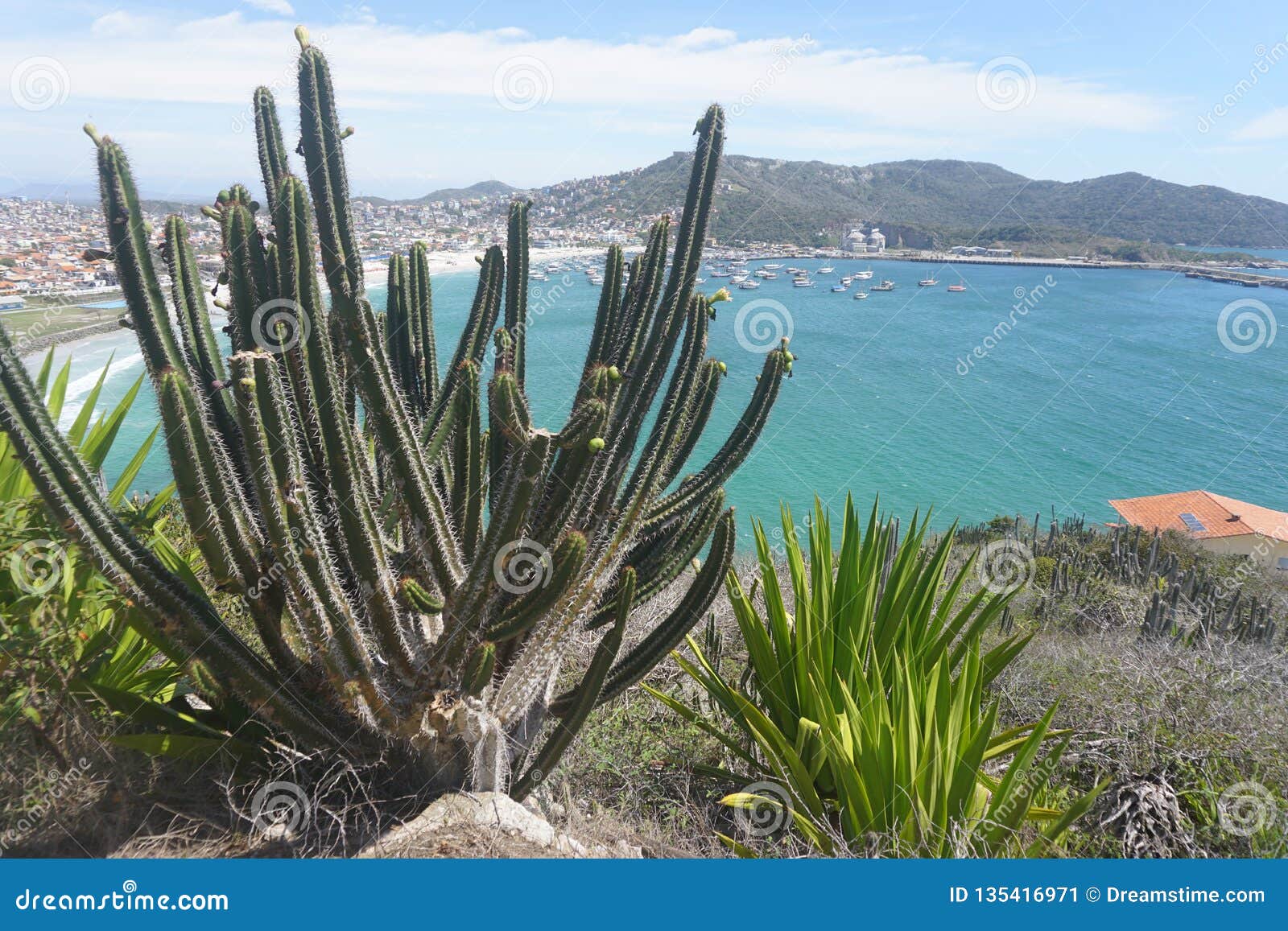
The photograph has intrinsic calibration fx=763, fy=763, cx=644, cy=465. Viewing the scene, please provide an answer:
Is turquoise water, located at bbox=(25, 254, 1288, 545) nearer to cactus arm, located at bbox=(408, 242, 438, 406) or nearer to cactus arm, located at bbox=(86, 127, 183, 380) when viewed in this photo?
cactus arm, located at bbox=(408, 242, 438, 406)

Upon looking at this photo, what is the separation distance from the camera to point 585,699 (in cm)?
274

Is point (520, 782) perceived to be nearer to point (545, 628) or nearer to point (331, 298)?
point (545, 628)

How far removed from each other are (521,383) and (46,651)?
2.01m

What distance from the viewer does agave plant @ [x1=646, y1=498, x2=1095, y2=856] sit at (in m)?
2.85

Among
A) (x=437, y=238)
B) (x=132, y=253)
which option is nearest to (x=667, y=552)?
(x=132, y=253)

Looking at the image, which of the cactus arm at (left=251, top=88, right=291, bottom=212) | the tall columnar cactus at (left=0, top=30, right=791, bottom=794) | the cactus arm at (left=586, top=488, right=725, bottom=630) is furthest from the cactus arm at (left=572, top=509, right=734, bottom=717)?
the cactus arm at (left=251, top=88, right=291, bottom=212)

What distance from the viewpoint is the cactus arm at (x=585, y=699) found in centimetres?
267

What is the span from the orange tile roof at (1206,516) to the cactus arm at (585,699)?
17.3 meters

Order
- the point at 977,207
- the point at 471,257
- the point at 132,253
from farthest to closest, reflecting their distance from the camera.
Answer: the point at 977,207
the point at 471,257
the point at 132,253

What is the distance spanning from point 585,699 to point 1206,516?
20209mm

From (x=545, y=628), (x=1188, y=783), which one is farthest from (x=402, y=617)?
(x=1188, y=783)

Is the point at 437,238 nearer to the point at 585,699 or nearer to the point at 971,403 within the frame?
the point at 971,403

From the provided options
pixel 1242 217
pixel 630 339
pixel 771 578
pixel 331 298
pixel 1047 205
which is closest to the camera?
pixel 331 298

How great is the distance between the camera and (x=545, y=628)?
9.47 ft
